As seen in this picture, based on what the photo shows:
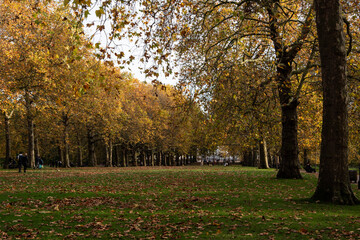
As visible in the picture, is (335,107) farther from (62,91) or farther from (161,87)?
(62,91)

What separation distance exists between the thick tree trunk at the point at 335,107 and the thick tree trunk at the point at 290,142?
9.26 meters

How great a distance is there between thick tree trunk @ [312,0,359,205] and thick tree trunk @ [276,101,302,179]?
9257mm

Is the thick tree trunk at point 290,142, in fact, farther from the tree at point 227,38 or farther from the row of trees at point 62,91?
the row of trees at point 62,91

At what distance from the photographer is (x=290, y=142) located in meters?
20.2

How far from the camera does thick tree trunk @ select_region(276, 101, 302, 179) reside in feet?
65.9

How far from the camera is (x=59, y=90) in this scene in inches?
1143

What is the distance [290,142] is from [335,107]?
9909 millimetres

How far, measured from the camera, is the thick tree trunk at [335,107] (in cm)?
1052

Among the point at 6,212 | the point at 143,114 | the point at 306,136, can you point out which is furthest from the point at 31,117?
the point at 306,136

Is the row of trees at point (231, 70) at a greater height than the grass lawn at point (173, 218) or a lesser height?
greater

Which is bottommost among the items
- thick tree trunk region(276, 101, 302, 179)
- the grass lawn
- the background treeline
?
the grass lawn

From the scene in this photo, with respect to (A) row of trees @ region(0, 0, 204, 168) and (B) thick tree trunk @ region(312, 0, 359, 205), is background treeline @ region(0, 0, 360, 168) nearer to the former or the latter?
(A) row of trees @ region(0, 0, 204, 168)

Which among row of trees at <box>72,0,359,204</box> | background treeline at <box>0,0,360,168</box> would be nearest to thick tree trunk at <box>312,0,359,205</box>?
A: row of trees at <box>72,0,359,204</box>

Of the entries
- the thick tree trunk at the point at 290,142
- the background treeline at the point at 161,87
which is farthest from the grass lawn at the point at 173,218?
the thick tree trunk at the point at 290,142
